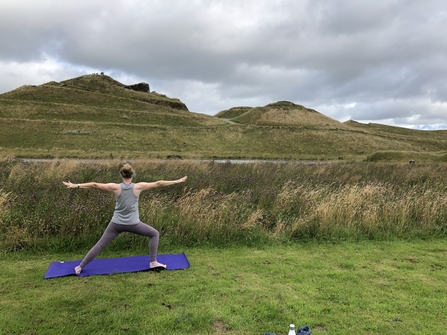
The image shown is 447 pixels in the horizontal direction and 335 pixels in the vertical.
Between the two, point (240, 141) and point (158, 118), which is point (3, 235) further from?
point (158, 118)

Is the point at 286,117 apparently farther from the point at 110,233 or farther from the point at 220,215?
the point at 110,233

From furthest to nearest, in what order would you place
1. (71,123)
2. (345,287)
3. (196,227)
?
(71,123), (196,227), (345,287)

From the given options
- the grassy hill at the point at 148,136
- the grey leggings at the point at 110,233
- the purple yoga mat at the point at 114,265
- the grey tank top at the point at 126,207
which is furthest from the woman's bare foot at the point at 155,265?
the grassy hill at the point at 148,136

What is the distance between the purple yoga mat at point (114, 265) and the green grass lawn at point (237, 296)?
17 centimetres

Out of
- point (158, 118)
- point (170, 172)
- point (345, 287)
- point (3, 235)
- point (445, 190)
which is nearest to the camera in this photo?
point (345, 287)

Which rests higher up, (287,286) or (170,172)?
(170,172)

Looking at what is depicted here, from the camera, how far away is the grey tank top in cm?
521

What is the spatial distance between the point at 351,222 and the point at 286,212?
172cm

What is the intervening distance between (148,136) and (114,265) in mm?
49759

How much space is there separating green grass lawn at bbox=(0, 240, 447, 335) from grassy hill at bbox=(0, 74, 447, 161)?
87.8 ft

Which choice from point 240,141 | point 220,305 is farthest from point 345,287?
point 240,141

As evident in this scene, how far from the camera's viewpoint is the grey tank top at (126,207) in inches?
205

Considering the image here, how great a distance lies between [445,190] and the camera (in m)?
11.4

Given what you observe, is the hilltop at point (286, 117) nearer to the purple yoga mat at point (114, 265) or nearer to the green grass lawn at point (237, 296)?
the green grass lawn at point (237, 296)
